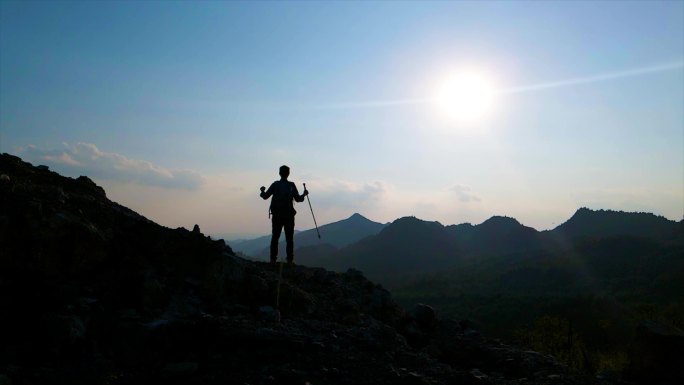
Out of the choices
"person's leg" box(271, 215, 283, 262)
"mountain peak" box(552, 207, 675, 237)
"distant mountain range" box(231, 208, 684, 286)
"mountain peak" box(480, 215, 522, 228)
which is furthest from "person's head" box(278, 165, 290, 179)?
"mountain peak" box(480, 215, 522, 228)

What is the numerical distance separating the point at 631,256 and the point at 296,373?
7623cm

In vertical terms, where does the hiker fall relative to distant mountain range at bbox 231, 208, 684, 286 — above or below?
below

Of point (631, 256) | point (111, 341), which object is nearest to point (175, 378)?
point (111, 341)

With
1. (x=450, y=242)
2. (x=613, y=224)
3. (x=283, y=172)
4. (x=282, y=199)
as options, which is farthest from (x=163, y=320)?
(x=613, y=224)

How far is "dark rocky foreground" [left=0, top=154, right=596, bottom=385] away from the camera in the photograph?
20.0 feet

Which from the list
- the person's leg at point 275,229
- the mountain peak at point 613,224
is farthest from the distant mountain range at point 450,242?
the person's leg at point 275,229

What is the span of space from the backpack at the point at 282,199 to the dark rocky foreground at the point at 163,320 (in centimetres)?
227

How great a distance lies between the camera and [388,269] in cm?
10312

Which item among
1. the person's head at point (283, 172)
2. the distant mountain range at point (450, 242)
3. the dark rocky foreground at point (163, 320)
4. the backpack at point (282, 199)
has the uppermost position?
the distant mountain range at point (450, 242)

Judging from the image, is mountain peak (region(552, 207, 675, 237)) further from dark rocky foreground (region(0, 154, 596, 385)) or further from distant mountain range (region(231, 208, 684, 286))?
dark rocky foreground (region(0, 154, 596, 385))

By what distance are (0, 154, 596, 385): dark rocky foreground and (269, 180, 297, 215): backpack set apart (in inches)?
89.2

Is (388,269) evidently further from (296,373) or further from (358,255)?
(296,373)

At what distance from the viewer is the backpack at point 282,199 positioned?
1189 cm

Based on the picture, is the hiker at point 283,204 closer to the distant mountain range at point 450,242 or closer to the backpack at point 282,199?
the backpack at point 282,199
